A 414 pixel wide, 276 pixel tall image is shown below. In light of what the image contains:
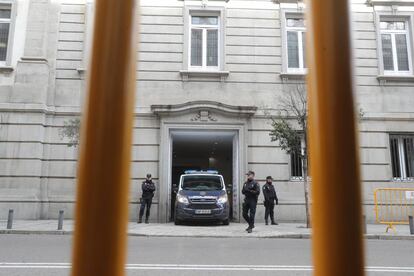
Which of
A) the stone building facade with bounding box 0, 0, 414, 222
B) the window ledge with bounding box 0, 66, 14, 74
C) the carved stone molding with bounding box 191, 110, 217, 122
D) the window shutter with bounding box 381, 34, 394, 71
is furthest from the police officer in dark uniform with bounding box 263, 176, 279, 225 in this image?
the window ledge with bounding box 0, 66, 14, 74

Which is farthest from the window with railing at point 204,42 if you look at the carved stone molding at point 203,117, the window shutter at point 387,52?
the window shutter at point 387,52

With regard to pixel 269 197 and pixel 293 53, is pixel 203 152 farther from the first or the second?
pixel 269 197

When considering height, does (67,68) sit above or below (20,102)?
above

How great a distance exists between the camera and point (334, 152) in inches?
29.7

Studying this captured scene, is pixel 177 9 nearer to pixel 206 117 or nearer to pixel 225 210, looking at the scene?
pixel 206 117

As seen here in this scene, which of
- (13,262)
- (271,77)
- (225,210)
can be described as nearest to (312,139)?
(13,262)

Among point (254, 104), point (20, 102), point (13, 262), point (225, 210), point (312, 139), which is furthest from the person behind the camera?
point (254, 104)

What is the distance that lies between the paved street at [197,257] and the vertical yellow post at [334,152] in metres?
4.12

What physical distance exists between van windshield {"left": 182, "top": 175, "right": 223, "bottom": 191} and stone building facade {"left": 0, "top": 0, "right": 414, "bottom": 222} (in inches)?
46.0

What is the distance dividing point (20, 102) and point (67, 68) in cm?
228

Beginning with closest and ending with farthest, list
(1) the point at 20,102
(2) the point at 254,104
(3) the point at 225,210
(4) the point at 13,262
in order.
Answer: (4) the point at 13,262, (3) the point at 225,210, (1) the point at 20,102, (2) the point at 254,104

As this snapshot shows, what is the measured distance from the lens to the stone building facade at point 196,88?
15836 mm

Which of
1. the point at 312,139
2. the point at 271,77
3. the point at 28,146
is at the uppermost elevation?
the point at 271,77

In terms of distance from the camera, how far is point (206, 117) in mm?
16562
